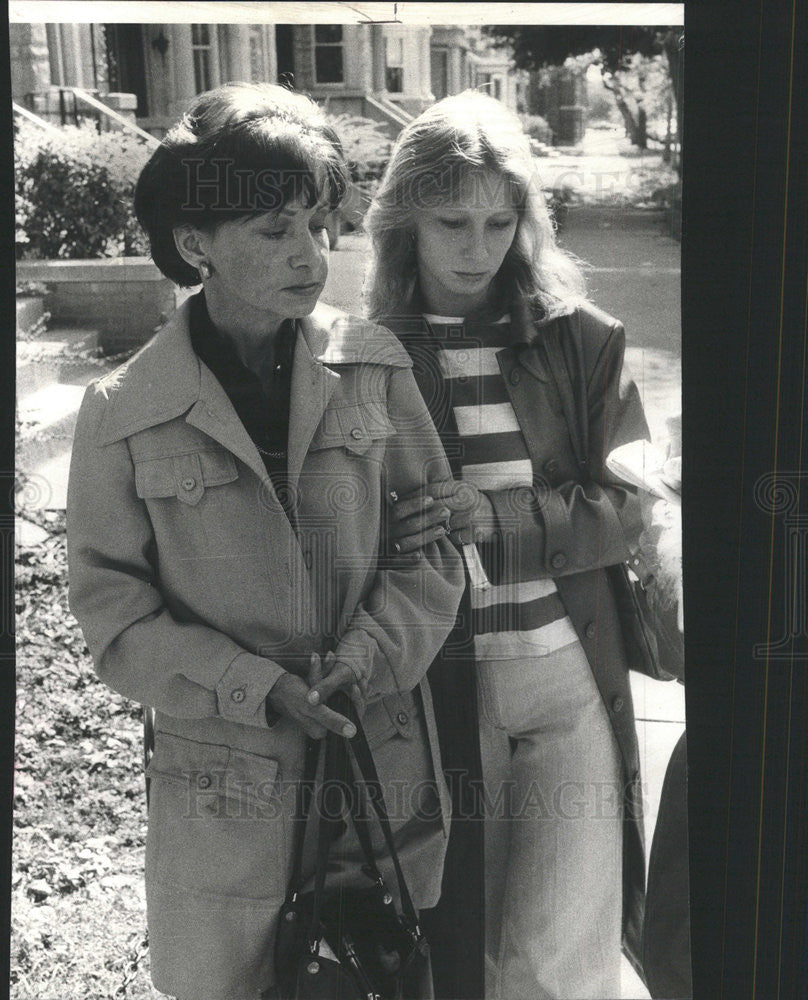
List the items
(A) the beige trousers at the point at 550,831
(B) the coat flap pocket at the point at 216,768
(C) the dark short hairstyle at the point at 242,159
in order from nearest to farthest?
(C) the dark short hairstyle at the point at 242,159, (B) the coat flap pocket at the point at 216,768, (A) the beige trousers at the point at 550,831

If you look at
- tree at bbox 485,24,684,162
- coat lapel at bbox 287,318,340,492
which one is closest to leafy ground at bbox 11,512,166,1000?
coat lapel at bbox 287,318,340,492

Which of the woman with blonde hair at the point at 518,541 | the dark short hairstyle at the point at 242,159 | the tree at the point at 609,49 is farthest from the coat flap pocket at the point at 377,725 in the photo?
the tree at the point at 609,49

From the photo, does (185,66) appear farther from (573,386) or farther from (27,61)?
(573,386)

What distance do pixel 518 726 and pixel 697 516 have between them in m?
0.53

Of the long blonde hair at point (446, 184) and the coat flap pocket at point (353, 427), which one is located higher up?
the long blonde hair at point (446, 184)

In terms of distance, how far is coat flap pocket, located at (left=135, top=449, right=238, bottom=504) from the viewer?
2156 millimetres

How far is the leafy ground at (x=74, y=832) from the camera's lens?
7.70 feet

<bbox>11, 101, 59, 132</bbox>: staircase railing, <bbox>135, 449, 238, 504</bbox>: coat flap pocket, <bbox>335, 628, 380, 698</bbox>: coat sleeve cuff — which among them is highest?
<bbox>11, 101, 59, 132</bbox>: staircase railing

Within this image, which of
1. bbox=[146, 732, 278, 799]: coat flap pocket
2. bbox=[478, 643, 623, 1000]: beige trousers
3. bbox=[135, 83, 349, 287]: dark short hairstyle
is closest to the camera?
bbox=[135, 83, 349, 287]: dark short hairstyle

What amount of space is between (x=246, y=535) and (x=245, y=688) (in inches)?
10.4

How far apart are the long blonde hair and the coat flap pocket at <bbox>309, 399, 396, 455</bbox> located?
0.17m

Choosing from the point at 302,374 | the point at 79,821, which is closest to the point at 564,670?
the point at 302,374

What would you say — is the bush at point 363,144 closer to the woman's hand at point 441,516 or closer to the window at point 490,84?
the window at point 490,84

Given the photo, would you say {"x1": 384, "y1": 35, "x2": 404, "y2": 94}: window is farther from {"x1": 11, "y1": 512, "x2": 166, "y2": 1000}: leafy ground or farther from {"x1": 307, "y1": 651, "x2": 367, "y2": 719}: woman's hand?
{"x1": 11, "y1": 512, "x2": 166, "y2": 1000}: leafy ground
